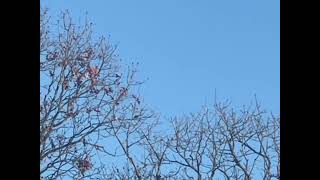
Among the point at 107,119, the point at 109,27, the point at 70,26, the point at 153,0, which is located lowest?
the point at 107,119

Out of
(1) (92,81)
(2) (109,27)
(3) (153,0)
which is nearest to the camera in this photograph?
(1) (92,81)

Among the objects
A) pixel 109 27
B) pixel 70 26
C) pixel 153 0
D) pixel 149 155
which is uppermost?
pixel 153 0

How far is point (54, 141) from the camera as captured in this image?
5.24 meters

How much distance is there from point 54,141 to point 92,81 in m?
0.68

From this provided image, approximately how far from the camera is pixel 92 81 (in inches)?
218

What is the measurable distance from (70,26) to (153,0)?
1.87 m
